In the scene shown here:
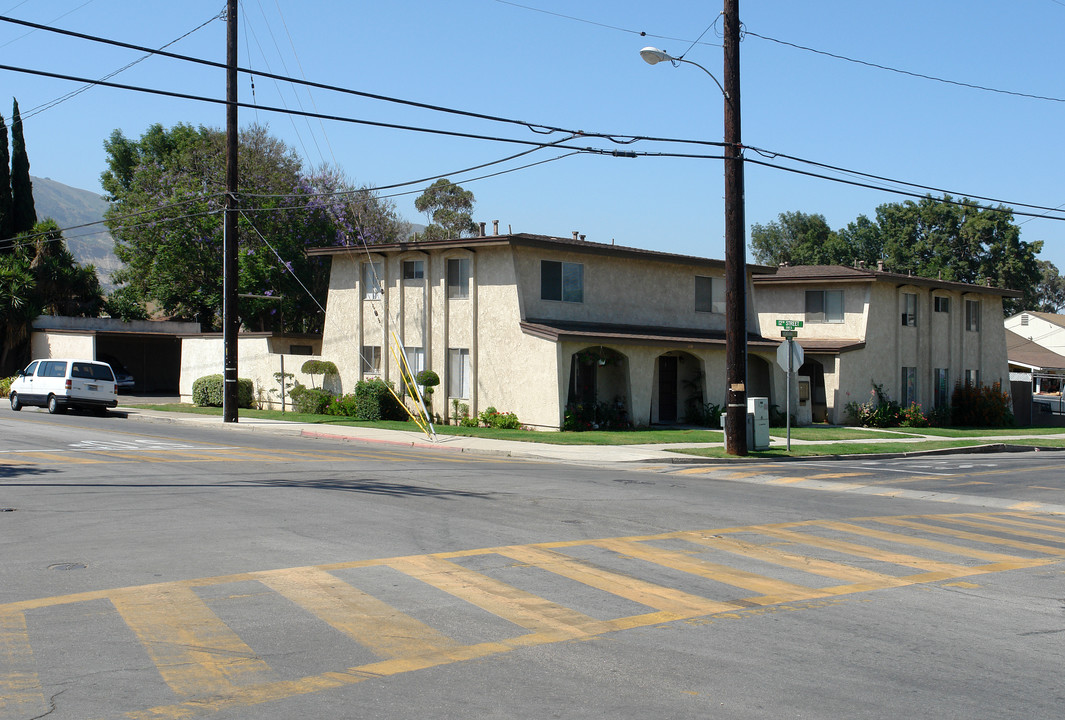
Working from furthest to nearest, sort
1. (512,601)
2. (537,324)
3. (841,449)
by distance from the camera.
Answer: (537,324)
(841,449)
(512,601)

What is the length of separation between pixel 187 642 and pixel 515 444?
18.0 meters

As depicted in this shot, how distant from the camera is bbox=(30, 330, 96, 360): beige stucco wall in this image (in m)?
44.5

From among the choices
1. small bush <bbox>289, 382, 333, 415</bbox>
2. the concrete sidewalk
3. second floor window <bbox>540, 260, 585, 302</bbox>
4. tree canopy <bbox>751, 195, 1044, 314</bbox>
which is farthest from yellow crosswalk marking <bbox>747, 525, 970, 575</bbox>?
tree canopy <bbox>751, 195, 1044, 314</bbox>

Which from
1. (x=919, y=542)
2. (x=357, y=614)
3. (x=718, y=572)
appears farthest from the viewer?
(x=919, y=542)

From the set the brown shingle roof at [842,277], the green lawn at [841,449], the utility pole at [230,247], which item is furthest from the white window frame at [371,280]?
the brown shingle roof at [842,277]

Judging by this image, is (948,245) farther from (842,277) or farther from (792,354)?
(792,354)

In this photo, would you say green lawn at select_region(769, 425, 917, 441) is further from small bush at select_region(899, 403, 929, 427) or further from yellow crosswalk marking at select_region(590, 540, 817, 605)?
Result: yellow crosswalk marking at select_region(590, 540, 817, 605)

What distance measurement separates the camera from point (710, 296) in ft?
118

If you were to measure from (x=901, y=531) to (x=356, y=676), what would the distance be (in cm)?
872

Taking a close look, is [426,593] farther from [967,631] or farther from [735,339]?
[735,339]

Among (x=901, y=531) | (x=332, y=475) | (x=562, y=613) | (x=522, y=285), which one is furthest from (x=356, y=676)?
(x=522, y=285)

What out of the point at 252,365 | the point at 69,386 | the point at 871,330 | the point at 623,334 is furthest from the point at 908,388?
the point at 69,386

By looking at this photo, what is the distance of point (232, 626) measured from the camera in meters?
7.09

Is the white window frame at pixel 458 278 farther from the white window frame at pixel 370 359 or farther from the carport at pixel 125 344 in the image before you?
the carport at pixel 125 344
